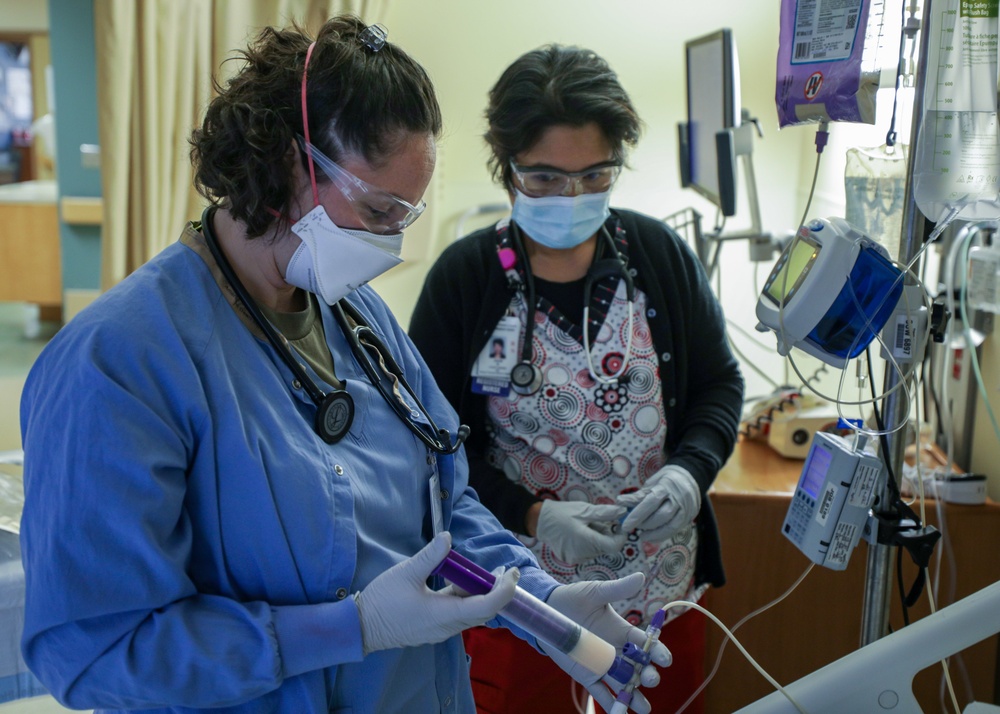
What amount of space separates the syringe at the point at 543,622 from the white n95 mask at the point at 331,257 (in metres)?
0.34

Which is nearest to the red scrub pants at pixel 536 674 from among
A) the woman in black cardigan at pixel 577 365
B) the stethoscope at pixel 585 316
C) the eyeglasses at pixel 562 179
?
the woman in black cardigan at pixel 577 365

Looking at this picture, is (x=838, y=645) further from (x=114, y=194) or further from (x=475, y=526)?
(x=114, y=194)

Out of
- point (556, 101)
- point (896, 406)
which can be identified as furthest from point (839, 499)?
point (556, 101)

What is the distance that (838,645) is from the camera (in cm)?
211

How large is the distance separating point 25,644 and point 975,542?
6.38 ft

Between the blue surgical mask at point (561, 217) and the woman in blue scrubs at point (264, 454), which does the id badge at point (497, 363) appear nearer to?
the blue surgical mask at point (561, 217)

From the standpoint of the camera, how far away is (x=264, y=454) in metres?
0.90

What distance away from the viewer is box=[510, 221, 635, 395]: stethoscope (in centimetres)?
152

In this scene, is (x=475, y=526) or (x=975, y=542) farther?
(x=975, y=542)

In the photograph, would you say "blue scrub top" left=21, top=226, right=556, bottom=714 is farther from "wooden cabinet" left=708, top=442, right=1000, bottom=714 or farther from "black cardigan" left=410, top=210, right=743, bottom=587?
"wooden cabinet" left=708, top=442, right=1000, bottom=714

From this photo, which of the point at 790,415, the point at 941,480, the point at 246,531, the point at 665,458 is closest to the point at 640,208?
the point at 790,415

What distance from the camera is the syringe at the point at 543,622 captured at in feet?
3.10

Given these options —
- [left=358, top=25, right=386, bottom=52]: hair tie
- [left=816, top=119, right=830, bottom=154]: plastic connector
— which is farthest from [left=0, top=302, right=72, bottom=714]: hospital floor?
[left=816, top=119, right=830, bottom=154]: plastic connector

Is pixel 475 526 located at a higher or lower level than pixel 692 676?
higher
